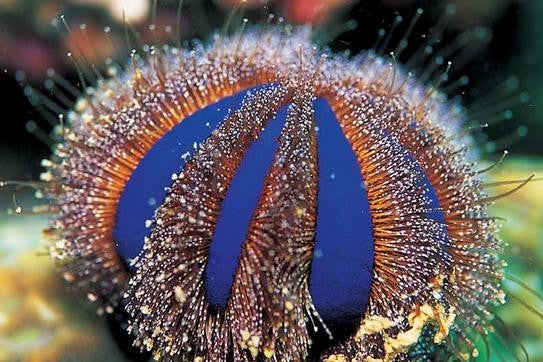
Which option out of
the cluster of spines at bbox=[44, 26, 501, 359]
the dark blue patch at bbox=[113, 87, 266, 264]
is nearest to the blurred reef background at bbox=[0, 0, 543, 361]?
the cluster of spines at bbox=[44, 26, 501, 359]

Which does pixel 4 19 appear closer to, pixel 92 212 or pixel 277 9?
pixel 277 9

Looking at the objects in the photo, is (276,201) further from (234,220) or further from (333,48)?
(333,48)

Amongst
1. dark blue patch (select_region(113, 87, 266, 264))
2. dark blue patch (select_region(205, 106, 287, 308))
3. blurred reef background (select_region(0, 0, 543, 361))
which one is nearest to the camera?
dark blue patch (select_region(205, 106, 287, 308))

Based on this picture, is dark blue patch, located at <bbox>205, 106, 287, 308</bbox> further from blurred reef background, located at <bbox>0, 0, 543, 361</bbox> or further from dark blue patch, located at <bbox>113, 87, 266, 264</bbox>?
blurred reef background, located at <bbox>0, 0, 543, 361</bbox>

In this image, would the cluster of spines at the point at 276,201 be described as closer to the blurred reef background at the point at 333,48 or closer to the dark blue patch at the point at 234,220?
the dark blue patch at the point at 234,220

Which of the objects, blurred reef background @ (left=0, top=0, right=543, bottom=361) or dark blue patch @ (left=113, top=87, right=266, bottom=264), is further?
blurred reef background @ (left=0, top=0, right=543, bottom=361)
